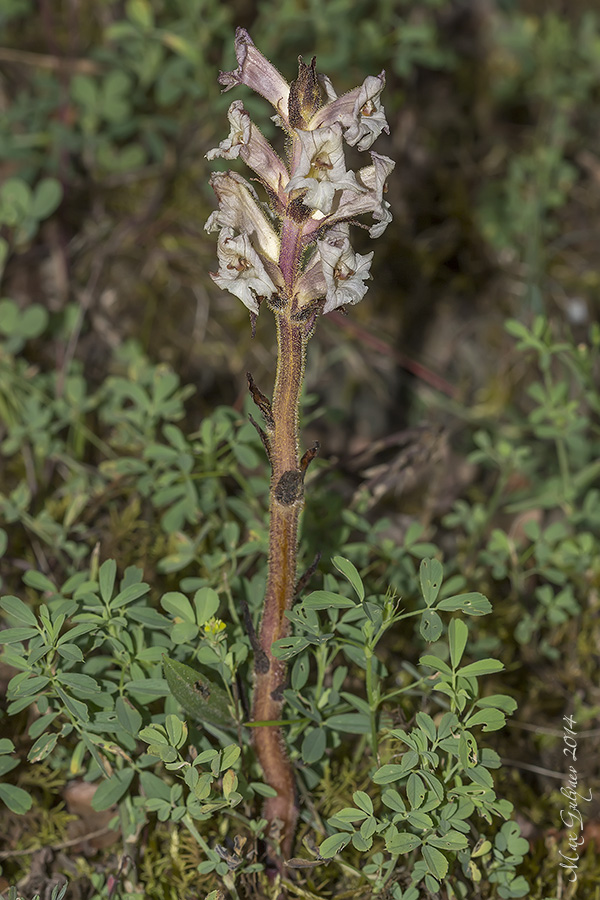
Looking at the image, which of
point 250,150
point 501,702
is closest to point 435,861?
point 501,702

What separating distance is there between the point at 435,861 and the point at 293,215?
1.61 m

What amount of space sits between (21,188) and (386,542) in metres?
2.29

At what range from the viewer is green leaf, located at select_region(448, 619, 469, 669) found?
7.40ft

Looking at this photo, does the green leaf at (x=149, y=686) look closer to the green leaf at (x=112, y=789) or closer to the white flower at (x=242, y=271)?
the green leaf at (x=112, y=789)

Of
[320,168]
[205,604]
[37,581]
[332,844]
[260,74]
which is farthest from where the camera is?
[37,581]

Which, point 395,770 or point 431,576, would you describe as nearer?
point 395,770

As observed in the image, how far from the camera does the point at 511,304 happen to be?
4719 millimetres

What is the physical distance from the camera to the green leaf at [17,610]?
2.28 m

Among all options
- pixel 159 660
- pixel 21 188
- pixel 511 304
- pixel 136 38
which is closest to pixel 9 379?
pixel 21 188

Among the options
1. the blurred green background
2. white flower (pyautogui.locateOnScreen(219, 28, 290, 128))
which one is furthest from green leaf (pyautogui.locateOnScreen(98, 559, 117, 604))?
white flower (pyautogui.locateOnScreen(219, 28, 290, 128))

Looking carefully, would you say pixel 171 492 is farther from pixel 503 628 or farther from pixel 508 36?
pixel 508 36

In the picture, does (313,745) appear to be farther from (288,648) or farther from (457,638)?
(457,638)

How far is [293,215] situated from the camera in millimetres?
1959

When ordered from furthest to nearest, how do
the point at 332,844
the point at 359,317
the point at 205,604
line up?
the point at 359,317 < the point at 205,604 < the point at 332,844
